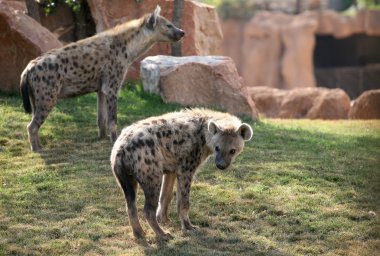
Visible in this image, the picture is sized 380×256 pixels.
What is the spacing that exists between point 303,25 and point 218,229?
1773 cm

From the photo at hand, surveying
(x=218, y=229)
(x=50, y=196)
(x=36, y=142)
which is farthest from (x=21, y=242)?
(x=36, y=142)

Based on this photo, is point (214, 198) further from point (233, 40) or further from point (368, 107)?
point (233, 40)

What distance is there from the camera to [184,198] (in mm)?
5934

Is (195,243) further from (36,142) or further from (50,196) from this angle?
(36,142)

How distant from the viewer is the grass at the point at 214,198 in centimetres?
573

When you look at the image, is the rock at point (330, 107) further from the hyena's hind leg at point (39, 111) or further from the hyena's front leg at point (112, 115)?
the hyena's hind leg at point (39, 111)

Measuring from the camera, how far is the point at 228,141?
5.93 metres

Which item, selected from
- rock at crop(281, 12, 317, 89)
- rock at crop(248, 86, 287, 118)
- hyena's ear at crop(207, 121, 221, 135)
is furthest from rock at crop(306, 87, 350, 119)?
rock at crop(281, 12, 317, 89)

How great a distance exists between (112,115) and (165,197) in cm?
243

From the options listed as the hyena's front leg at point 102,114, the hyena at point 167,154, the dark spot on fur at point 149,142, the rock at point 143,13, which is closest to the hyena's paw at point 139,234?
the hyena at point 167,154

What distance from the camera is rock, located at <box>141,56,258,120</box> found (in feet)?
33.0

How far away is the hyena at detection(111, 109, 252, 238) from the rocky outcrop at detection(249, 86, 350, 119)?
7262 mm

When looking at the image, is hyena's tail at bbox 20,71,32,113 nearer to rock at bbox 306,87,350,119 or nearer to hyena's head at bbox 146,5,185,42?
hyena's head at bbox 146,5,185,42

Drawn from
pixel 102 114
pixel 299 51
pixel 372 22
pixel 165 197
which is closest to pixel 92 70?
pixel 102 114
